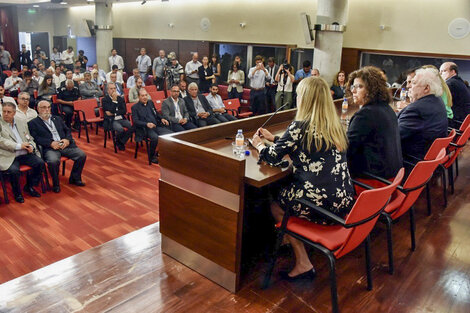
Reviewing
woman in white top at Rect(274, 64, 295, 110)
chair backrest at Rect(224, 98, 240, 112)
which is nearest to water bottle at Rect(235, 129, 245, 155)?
chair backrest at Rect(224, 98, 240, 112)

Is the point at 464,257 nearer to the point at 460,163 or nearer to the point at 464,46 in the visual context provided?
the point at 460,163

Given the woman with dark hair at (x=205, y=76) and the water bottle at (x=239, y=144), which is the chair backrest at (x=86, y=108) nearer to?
the woman with dark hair at (x=205, y=76)

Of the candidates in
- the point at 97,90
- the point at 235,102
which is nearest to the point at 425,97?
the point at 235,102

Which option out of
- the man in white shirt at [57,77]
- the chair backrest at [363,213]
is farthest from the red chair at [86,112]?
the chair backrest at [363,213]

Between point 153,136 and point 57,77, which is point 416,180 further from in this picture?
point 57,77

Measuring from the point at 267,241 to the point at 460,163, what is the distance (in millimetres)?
3839

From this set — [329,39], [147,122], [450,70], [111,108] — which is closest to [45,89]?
[111,108]

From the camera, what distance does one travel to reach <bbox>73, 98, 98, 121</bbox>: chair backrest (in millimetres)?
6906

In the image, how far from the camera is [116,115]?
21.9 ft

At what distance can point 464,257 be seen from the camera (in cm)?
305

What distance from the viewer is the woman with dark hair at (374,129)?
277 cm

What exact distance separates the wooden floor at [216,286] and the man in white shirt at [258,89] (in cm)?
630

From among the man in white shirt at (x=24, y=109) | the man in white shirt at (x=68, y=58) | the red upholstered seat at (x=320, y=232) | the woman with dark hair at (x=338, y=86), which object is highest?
the man in white shirt at (x=68, y=58)

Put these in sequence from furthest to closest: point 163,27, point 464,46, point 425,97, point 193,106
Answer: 1. point 163,27
2. point 464,46
3. point 193,106
4. point 425,97
